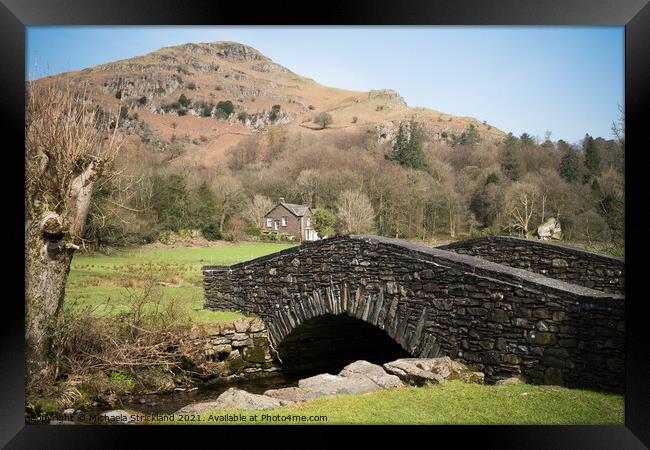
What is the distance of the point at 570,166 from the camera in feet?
32.6

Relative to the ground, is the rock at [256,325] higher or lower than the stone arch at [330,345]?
higher

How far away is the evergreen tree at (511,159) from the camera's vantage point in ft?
37.1

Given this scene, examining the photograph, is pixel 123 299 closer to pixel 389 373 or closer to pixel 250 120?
pixel 250 120

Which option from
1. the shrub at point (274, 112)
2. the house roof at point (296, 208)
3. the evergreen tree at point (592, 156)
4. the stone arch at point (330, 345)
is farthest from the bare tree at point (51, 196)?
the evergreen tree at point (592, 156)

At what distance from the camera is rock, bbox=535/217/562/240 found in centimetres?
1062

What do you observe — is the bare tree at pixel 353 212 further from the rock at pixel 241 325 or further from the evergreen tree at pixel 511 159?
the rock at pixel 241 325

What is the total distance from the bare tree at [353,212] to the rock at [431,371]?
6888 millimetres

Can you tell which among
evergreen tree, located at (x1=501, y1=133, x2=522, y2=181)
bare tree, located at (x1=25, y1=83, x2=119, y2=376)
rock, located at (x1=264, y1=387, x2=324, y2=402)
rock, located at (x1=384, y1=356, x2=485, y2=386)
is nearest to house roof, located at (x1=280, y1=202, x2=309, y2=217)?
evergreen tree, located at (x1=501, y1=133, x2=522, y2=181)

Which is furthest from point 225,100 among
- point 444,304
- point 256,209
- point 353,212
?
point 444,304

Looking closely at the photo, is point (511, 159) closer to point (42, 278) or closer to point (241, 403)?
point (241, 403)

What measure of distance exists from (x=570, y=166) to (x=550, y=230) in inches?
62.5

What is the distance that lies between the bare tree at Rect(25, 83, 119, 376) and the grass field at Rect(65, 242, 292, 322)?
27.3 inches

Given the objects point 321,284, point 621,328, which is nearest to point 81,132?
point 321,284

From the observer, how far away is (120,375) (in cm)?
833
